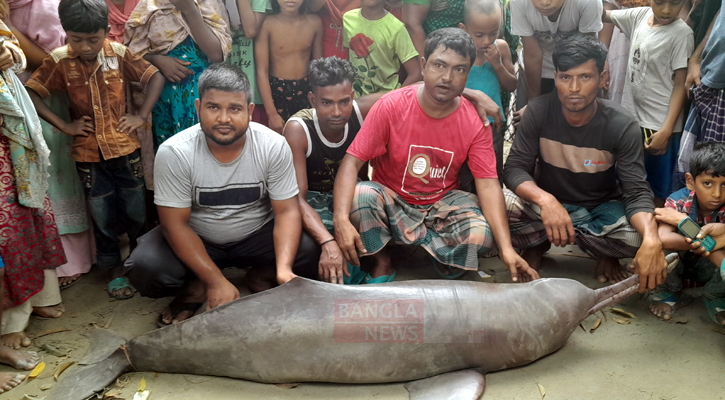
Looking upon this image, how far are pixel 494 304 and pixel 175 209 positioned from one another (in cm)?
166

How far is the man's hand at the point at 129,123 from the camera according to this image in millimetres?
3361

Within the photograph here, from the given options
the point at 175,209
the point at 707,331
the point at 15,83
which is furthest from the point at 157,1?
the point at 707,331

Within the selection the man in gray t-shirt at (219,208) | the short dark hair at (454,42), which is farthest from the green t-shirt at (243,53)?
the short dark hair at (454,42)

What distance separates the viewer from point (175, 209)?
2.88 meters

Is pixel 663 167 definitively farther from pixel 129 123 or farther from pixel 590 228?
pixel 129 123

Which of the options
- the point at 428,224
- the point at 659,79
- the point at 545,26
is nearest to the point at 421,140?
the point at 428,224

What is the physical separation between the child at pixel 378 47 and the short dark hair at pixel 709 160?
1810 millimetres

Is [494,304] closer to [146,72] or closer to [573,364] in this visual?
[573,364]

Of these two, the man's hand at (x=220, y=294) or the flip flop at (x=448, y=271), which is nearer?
the man's hand at (x=220, y=294)

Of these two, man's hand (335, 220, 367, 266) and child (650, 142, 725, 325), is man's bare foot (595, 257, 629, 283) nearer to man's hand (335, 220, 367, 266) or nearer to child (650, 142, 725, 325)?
child (650, 142, 725, 325)

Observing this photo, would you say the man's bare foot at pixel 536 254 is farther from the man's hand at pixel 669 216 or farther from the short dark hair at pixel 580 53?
the short dark hair at pixel 580 53

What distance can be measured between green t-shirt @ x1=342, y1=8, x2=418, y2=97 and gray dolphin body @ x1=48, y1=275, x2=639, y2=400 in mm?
1843

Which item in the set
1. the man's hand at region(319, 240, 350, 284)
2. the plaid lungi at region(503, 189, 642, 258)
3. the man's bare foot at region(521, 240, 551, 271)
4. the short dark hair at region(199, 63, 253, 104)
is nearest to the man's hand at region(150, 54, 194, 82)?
A: the short dark hair at region(199, 63, 253, 104)

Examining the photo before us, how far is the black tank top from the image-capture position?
348 cm
